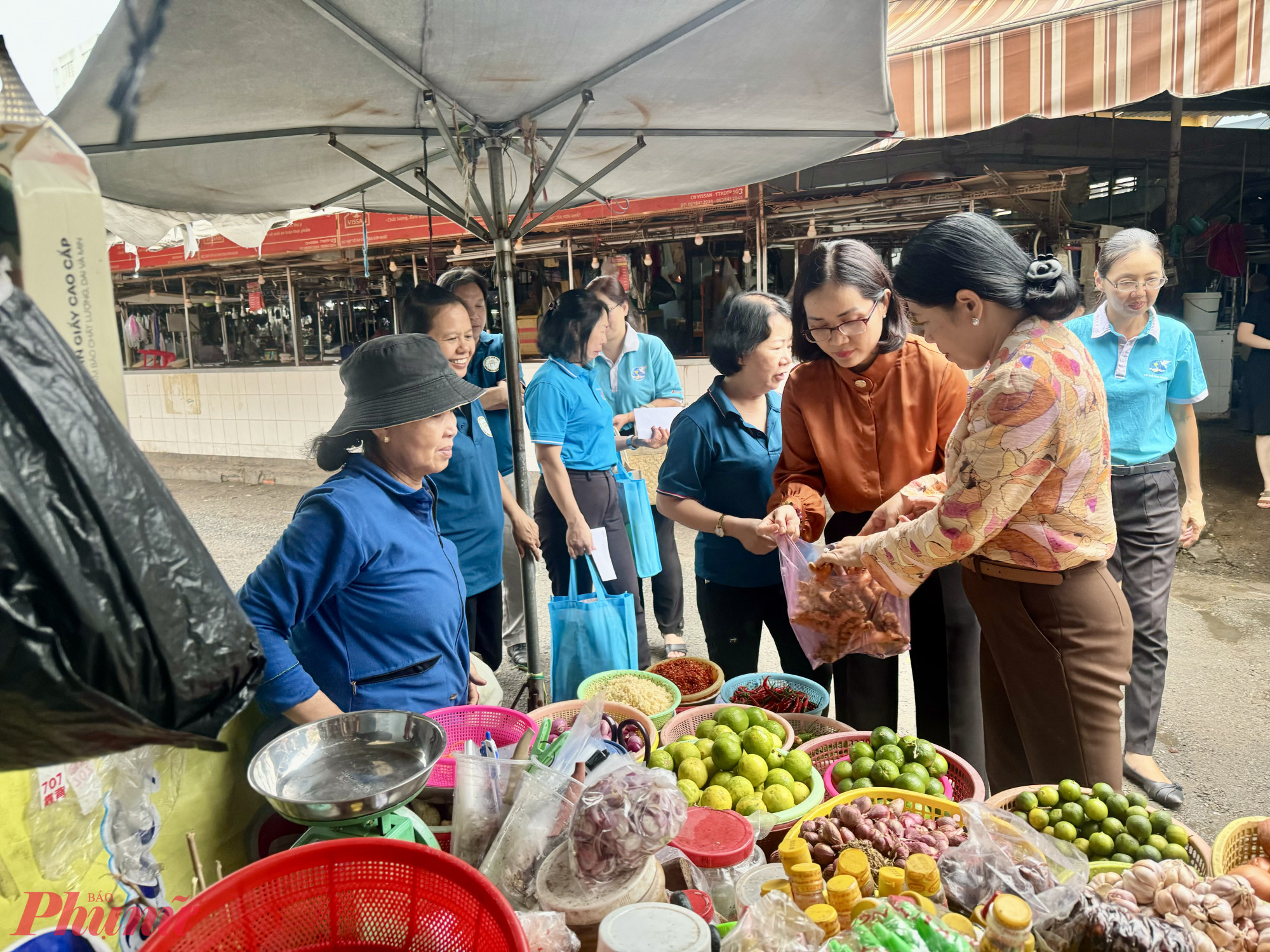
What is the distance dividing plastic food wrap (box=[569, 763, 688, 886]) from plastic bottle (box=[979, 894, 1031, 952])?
513 mm

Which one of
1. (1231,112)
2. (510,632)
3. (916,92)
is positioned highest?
(1231,112)

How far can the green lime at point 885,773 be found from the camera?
75.4 inches

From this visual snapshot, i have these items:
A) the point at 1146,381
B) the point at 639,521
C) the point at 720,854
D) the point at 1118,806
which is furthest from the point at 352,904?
the point at 1146,381

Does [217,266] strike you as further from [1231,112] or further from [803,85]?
[1231,112]

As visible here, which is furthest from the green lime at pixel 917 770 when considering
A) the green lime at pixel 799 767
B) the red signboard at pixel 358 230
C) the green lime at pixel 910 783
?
the red signboard at pixel 358 230

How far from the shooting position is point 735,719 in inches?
89.7

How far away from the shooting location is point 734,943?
1265 mm

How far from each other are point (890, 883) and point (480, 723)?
119 centimetres

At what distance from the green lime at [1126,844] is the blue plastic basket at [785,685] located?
3.08 feet

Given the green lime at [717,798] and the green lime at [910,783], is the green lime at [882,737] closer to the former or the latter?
the green lime at [910,783]

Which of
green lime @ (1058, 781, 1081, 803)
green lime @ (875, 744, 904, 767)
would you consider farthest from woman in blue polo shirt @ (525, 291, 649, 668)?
green lime @ (1058, 781, 1081, 803)

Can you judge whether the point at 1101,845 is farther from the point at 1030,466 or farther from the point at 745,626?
the point at 745,626

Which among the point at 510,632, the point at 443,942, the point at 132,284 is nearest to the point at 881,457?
the point at 443,942

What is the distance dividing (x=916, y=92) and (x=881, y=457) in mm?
2542
